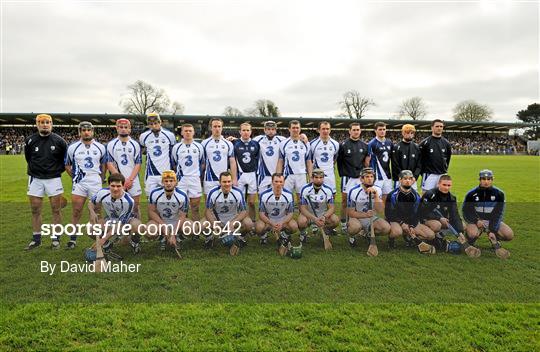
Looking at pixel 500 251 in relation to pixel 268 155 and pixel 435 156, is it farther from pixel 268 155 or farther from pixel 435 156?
pixel 268 155

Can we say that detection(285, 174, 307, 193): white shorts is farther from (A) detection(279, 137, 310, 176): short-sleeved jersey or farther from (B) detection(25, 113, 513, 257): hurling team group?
(B) detection(25, 113, 513, 257): hurling team group

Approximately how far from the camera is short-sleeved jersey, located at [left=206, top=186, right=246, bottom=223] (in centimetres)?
599

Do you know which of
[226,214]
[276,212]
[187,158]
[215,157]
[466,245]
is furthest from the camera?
[215,157]

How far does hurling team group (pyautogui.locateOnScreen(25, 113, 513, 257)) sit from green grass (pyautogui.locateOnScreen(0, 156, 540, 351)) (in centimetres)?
40

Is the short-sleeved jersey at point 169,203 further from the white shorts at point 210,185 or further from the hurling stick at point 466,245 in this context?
the hurling stick at point 466,245

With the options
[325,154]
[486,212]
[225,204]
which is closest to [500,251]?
[486,212]

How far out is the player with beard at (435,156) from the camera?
6.93 meters

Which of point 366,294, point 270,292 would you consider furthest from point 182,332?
point 366,294

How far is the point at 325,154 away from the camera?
278 inches

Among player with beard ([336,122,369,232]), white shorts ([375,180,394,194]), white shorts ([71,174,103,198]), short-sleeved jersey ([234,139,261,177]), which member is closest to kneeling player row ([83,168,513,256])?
white shorts ([71,174,103,198])

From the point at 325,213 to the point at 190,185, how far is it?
2.46 m

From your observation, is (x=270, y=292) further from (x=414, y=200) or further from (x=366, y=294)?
(x=414, y=200)

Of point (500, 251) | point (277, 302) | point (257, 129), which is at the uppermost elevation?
point (257, 129)

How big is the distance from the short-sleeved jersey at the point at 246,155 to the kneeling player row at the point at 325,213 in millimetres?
883
